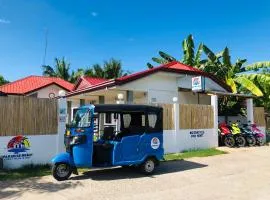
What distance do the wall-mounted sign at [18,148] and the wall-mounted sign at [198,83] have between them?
1001cm

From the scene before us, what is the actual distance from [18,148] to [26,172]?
100 centimetres

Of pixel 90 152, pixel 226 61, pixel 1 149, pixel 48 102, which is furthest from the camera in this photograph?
pixel 226 61

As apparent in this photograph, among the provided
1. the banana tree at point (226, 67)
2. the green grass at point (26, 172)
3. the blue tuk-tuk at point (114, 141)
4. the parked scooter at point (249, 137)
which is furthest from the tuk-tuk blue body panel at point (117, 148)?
the banana tree at point (226, 67)

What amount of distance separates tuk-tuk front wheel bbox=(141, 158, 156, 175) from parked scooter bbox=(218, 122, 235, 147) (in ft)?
26.5

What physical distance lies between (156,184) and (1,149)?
5387mm

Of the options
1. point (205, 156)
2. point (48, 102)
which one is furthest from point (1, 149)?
point (205, 156)

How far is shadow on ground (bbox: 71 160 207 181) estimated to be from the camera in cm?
966

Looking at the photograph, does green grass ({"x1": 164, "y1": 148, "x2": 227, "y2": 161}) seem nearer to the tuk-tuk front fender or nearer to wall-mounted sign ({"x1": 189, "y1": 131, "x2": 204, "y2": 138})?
wall-mounted sign ({"x1": 189, "y1": 131, "x2": 204, "y2": 138})

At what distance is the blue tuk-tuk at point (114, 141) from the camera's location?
30.2ft

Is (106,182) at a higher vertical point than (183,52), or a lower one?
lower

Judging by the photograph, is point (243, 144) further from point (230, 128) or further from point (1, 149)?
point (1, 149)

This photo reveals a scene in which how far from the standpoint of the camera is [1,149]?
1057 cm

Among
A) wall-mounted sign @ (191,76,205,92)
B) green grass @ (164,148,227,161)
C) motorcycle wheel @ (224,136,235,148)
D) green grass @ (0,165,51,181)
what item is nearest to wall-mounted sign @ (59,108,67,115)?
green grass @ (0,165,51,181)

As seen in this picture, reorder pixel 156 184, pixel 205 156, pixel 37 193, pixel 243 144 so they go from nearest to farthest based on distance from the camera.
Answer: pixel 37 193
pixel 156 184
pixel 205 156
pixel 243 144
